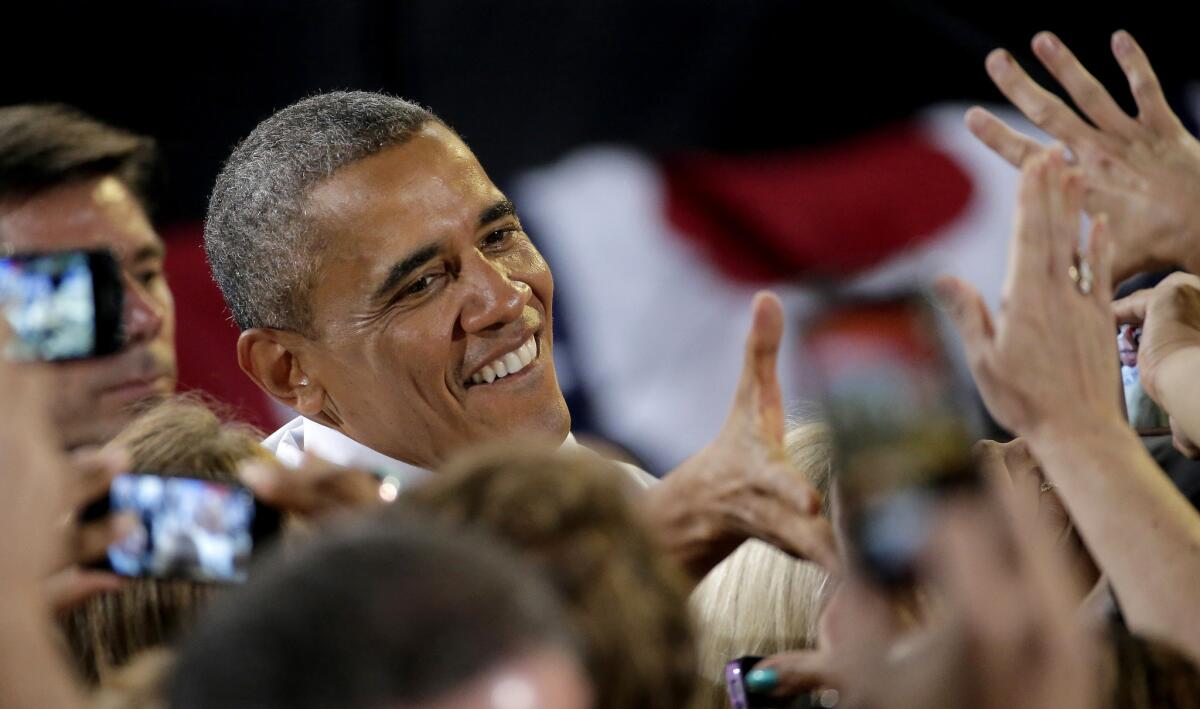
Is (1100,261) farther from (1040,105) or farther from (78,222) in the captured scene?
(78,222)

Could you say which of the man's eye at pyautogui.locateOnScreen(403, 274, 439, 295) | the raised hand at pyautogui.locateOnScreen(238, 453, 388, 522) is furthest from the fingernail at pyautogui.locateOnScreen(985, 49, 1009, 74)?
the raised hand at pyautogui.locateOnScreen(238, 453, 388, 522)

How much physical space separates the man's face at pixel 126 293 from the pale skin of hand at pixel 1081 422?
5.42ft

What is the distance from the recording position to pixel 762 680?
1.31 metres

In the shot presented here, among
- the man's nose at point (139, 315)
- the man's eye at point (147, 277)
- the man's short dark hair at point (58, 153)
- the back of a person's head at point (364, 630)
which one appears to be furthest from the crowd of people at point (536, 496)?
the man's short dark hair at point (58, 153)

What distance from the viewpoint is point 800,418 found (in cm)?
249

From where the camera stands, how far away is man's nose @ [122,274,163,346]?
280 centimetres

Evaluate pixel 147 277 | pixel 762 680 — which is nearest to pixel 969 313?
pixel 762 680

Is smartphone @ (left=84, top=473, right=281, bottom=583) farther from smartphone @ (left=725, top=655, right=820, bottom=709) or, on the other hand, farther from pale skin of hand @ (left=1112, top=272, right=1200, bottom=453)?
pale skin of hand @ (left=1112, top=272, right=1200, bottom=453)

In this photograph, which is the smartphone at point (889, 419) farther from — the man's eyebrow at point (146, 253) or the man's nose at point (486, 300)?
the man's eyebrow at point (146, 253)

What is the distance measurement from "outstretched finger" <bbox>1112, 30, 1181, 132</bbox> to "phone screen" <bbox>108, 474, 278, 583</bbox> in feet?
4.05

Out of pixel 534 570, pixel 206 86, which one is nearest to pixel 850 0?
pixel 206 86

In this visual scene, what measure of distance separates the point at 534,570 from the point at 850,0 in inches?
124

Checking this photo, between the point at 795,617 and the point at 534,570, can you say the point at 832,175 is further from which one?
the point at 534,570

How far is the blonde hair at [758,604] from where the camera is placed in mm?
1793
